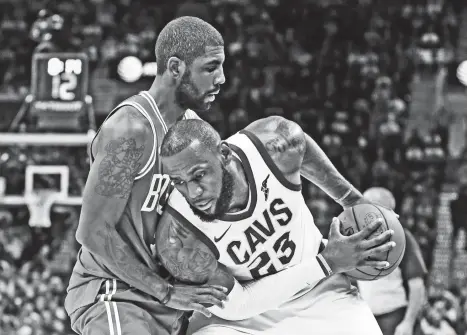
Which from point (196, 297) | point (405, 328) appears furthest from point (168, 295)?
point (405, 328)

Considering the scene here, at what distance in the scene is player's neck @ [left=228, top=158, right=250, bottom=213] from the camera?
3.08 meters

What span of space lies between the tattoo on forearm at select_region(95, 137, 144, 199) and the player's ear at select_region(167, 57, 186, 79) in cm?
33

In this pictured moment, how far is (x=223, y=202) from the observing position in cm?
303

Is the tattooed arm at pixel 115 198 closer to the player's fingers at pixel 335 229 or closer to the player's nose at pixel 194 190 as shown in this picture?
the player's nose at pixel 194 190

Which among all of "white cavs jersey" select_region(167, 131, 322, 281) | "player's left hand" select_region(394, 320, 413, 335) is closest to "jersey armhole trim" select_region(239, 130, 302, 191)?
"white cavs jersey" select_region(167, 131, 322, 281)

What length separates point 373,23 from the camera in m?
10.5

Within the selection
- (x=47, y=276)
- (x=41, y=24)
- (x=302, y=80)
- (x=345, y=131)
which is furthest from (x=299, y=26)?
(x=47, y=276)

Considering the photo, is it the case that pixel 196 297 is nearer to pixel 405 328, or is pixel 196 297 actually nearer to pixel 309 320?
pixel 309 320

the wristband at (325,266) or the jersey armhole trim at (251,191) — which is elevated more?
the jersey armhole trim at (251,191)

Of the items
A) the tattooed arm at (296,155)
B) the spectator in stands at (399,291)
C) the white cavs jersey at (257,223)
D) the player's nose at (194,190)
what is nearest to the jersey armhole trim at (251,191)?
the white cavs jersey at (257,223)

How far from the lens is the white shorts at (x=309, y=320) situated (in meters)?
3.21

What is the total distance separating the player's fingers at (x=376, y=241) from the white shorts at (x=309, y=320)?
0.37 meters

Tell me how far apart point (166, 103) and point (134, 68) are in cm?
751

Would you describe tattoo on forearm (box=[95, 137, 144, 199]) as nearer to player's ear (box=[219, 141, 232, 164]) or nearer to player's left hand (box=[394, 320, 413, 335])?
player's ear (box=[219, 141, 232, 164])
